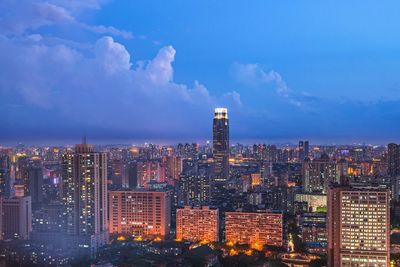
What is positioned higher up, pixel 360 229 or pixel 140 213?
pixel 360 229

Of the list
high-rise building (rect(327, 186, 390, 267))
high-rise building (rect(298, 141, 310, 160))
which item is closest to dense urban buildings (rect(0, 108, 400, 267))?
high-rise building (rect(327, 186, 390, 267))

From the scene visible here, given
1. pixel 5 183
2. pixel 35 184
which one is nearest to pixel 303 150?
pixel 35 184

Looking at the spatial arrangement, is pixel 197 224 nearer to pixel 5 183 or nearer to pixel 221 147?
pixel 5 183

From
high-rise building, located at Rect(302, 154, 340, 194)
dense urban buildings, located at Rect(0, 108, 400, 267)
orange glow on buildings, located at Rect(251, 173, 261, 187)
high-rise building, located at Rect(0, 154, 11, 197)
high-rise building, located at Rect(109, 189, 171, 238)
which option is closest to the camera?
dense urban buildings, located at Rect(0, 108, 400, 267)

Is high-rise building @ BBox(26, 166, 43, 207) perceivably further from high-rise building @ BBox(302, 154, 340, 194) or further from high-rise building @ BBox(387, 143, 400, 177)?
high-rise building @ BBox(387, 143, 400, 177)

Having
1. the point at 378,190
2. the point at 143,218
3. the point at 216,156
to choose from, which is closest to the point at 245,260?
the point at 378,190

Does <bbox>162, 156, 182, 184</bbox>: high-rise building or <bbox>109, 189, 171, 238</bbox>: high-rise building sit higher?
<bbox>162, 156, 182, 184</bbox>: high-rise building

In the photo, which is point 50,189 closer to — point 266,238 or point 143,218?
point 143,218
